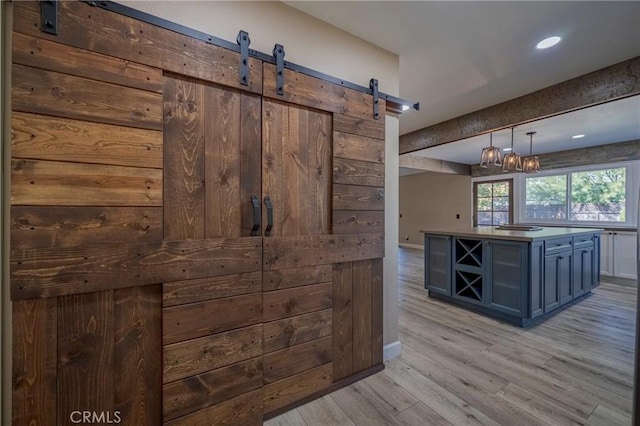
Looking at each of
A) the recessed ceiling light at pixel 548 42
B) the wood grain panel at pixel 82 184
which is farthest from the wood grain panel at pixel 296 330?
the recessed ceiling light at pixel 548 42

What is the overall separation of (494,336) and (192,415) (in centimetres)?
264

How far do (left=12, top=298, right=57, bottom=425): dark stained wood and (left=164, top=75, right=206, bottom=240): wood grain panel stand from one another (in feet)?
1.73

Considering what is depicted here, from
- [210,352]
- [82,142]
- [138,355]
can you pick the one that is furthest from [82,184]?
[210,352]

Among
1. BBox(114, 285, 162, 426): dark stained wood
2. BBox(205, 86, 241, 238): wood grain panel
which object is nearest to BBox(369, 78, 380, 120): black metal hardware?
BBox(205, 86, 241, 238): wood grain panel

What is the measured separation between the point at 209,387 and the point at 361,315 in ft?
3.44

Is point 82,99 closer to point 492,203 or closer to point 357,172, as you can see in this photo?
point 357,172

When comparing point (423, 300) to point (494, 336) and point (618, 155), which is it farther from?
point (618, 155)

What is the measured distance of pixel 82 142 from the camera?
1.14 m

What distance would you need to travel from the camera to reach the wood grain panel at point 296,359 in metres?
1.63

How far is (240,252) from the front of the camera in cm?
151

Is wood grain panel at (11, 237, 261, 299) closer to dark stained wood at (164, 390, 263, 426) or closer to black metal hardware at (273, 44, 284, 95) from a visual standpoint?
dark stained wood at (164, 390, 263, 426)

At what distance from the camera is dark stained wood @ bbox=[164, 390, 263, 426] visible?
4.52 feet

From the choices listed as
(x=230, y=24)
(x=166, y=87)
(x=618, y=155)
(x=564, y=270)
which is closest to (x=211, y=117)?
(x=166, y=87)

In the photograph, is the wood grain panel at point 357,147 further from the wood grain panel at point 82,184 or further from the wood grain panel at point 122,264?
the wood grain panel at point 82,184
